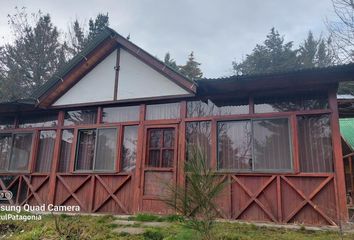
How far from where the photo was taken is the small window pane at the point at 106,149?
24.2 feet

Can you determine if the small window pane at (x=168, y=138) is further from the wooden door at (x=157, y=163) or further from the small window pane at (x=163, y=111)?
the small window pane at (x=163, y=111)

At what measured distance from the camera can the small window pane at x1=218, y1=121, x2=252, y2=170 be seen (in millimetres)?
6203

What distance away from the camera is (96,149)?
7.60 metres

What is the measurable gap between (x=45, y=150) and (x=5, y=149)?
5.47ft

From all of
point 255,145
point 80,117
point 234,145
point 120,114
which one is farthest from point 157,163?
point 80,117

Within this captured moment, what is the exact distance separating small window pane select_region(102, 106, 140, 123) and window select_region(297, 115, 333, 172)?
3996 millimetres

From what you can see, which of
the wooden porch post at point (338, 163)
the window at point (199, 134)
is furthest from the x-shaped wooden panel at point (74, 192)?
the wooden porch post at point (338, 163)

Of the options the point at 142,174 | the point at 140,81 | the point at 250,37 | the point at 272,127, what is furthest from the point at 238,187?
the point at 250,37

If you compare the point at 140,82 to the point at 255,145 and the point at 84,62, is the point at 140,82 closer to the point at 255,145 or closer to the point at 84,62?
the point at 84,62

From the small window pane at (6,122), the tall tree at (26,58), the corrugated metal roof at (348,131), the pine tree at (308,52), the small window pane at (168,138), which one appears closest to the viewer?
the small window pane at (168,138)

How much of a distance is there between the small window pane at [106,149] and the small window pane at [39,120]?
178 centimetres

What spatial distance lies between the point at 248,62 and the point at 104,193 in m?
21.5

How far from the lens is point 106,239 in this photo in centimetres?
443

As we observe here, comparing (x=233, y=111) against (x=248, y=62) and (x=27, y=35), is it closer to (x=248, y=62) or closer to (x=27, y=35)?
(x=27, y=35)
